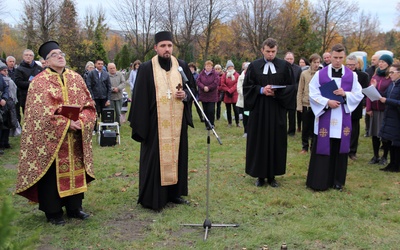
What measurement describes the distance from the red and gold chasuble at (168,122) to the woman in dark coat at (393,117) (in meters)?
4.16

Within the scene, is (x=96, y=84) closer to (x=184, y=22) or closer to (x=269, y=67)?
(x=269, y=67)

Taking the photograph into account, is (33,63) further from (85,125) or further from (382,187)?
(382,187)

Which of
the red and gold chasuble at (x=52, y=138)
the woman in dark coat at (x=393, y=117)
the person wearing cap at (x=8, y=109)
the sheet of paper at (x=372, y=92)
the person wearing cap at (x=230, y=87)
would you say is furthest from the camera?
the person wearing cap at (x=230, y=87)

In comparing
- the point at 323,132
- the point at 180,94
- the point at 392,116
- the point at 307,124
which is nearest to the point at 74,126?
the point at 180,94

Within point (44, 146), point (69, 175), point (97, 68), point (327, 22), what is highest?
point (327, 22)

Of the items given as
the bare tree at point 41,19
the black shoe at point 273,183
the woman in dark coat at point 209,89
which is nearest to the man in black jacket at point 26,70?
the woman in dark coat at point 209,89

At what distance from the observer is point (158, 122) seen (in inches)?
222

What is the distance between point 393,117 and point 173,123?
14.8 ft

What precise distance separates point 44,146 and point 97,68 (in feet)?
23.1

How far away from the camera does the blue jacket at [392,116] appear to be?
25.0ft

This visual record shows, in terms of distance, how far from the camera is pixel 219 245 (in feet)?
14.9

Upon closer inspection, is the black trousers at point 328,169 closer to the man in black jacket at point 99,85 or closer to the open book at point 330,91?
the open book at point 330,91

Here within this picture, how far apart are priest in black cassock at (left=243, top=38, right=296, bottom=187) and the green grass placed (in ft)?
1.42

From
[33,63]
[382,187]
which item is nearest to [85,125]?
[382,187]
